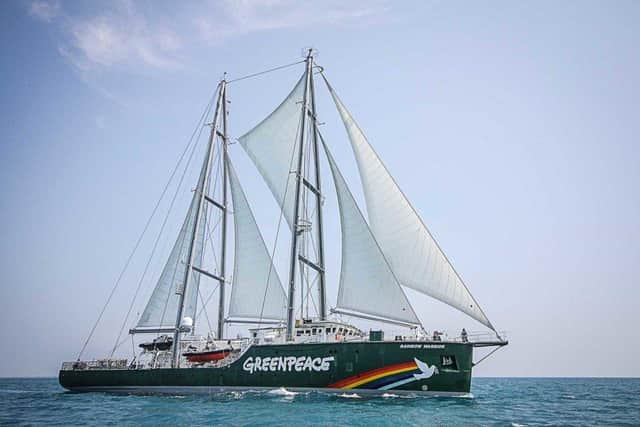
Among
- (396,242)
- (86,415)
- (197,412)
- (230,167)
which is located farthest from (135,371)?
(396,242)

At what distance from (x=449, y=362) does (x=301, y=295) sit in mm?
9791

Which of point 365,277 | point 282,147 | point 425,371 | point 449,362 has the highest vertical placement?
point 282,147

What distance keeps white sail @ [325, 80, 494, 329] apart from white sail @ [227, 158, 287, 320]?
9.20m

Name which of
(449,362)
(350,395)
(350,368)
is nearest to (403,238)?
(449,362)

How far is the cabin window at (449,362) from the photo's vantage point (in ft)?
83.1

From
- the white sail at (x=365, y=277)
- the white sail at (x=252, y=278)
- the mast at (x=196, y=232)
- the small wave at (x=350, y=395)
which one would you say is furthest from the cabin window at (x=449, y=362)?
the mast at (x=196, y=232)

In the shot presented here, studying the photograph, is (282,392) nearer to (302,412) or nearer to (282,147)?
(302,412)

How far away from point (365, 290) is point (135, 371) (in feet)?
51.3

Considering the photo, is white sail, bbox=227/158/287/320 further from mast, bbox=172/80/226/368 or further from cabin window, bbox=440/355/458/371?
cabin window, bbox=440/355/458/371

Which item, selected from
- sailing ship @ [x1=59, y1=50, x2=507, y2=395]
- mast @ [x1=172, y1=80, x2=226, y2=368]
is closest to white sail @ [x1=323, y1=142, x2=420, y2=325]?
sailing ship @ [x1=59, y1=50, x2=507, y2=395]

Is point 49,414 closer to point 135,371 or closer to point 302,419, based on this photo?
point 135,371

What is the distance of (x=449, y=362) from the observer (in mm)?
25453

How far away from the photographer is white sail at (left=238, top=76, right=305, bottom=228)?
34.5m

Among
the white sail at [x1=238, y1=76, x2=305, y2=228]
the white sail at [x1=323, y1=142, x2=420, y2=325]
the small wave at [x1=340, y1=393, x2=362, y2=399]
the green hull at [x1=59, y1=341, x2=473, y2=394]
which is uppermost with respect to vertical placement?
the white sail at [x1=238, y1=76, x2=305, y2=228]
